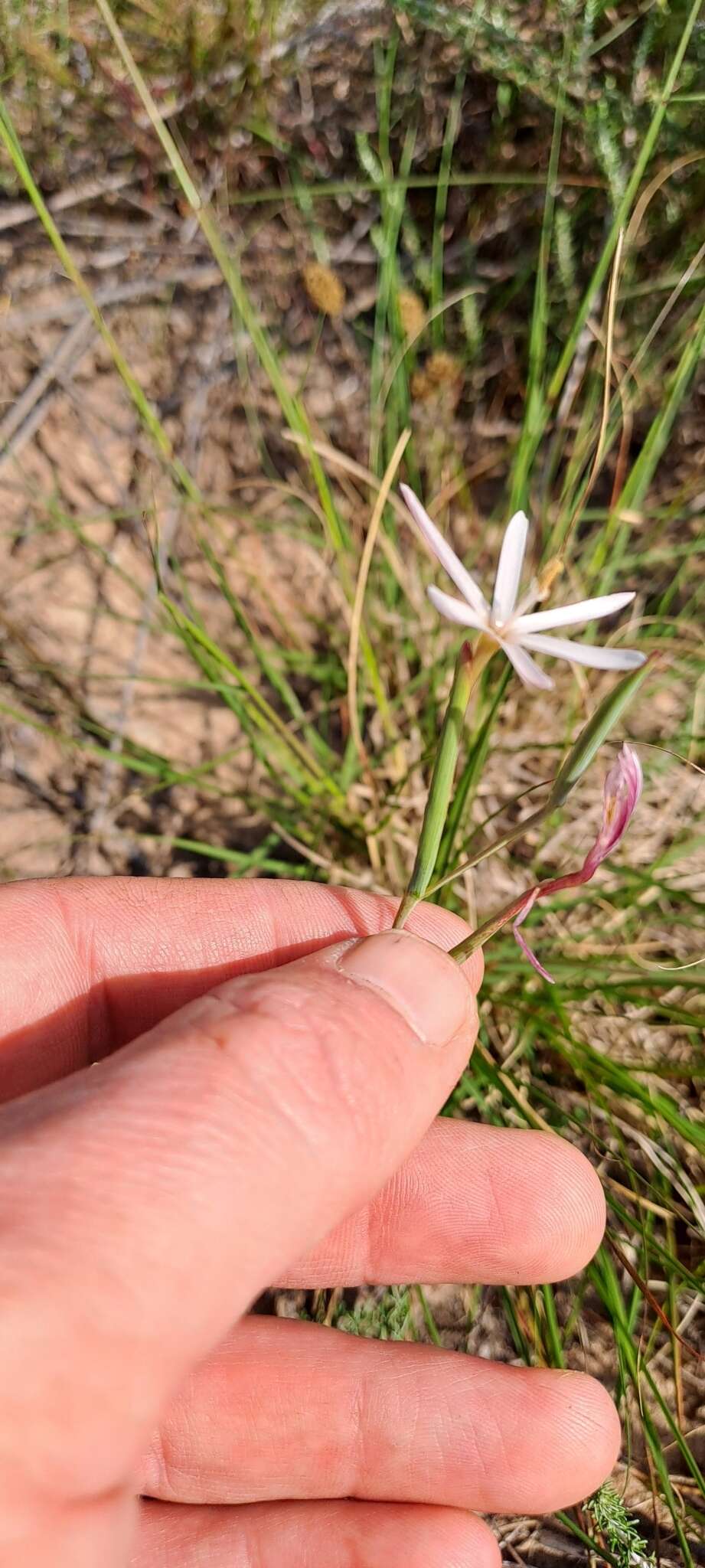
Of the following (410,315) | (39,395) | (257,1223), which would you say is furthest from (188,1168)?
(39,395)

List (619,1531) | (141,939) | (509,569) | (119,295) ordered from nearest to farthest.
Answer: (509,569) < (619,1531) < (141,939) < (119,295)

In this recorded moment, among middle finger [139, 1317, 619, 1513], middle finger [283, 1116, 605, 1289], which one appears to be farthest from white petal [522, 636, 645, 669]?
middle finger [139, 1317, 619, 1513]

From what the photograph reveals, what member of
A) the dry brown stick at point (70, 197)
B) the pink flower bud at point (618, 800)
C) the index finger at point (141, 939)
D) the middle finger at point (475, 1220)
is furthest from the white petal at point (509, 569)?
the dry brown stick at point (70, 197)

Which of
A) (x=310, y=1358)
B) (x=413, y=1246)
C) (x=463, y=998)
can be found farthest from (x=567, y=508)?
(x=310, y=1358)

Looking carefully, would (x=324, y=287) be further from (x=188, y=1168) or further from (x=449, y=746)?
(x=188, y=1168)

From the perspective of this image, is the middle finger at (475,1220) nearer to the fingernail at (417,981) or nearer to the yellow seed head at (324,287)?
the fingernail at (417,981)

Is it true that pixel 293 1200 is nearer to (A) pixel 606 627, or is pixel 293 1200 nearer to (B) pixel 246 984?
(B) pixel 246 984
